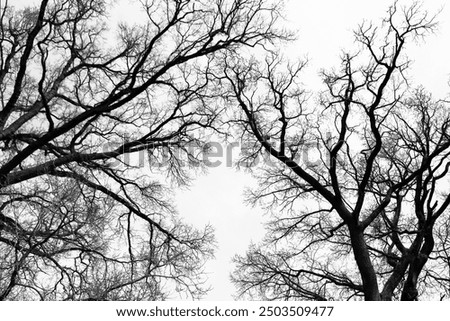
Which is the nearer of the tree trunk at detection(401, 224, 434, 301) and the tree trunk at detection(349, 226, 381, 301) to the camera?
the tree trunk at detection(349, 226, 381, 301)

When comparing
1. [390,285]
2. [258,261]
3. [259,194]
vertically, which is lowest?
[390,285]

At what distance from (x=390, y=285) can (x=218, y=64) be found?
7.38 metres

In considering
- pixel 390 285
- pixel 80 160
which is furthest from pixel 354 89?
pixel 80 160

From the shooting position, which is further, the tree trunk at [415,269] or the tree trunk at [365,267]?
the tree trunk at [415,269]

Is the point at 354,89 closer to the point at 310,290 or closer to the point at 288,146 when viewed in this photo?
the point at 288,146

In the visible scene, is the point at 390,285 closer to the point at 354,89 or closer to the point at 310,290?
the point at 310,290

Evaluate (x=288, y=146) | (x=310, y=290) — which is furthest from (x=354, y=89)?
(x=310, y=290)

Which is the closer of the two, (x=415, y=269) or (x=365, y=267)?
(x=365, y=267)

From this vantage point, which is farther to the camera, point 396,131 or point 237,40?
point 396,131

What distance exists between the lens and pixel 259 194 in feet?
55.8

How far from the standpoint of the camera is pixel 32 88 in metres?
18.1

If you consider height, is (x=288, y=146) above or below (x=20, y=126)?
below
